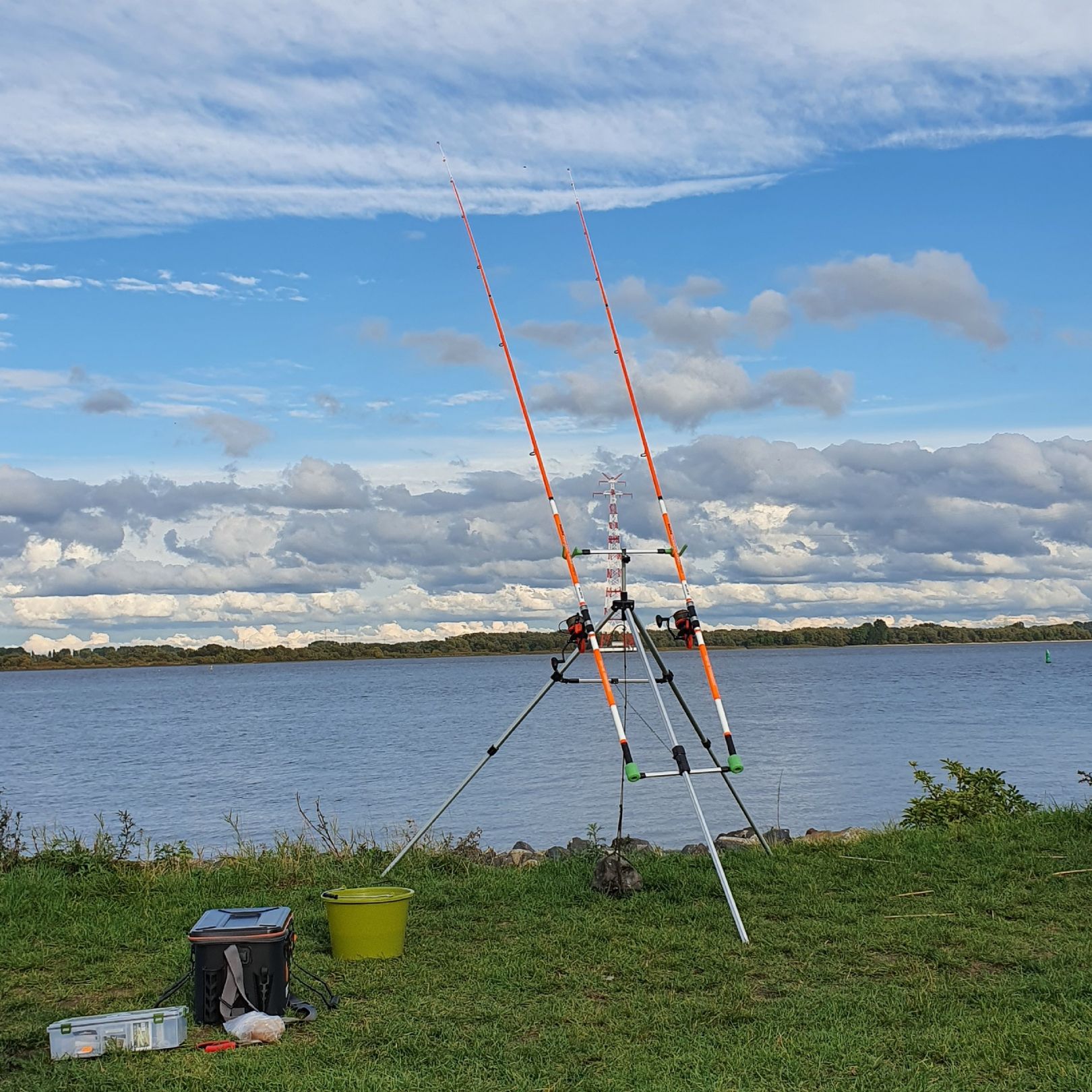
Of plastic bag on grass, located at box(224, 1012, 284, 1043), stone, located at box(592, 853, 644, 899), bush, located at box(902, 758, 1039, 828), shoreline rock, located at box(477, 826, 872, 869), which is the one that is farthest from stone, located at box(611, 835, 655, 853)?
plastic bag on grass, located at box(224, 1012, 284, 1043)

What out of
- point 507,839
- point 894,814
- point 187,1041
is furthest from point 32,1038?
point 894,814

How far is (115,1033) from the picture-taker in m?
5.12

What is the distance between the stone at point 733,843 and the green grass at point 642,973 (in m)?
0.81

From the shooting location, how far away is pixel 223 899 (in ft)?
26.0

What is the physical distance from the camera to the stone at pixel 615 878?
7820 mm

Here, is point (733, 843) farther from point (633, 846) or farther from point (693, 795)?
point (693, 795)

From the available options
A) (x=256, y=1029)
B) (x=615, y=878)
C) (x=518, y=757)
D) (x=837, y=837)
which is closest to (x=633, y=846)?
(x=837, y=837)

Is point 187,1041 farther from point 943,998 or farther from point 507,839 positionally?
point 507,839

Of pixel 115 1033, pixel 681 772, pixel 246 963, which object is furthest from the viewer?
pixel 681 772

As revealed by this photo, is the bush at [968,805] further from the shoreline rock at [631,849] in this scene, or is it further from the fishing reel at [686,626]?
the fishing reel at [686,626]

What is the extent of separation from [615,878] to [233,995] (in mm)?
3067

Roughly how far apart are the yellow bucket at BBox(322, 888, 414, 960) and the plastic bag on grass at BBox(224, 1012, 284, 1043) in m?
1.18

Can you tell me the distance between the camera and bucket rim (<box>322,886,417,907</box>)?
651 centimetres

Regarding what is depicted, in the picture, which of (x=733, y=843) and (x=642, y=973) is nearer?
(x=642, y=973)
